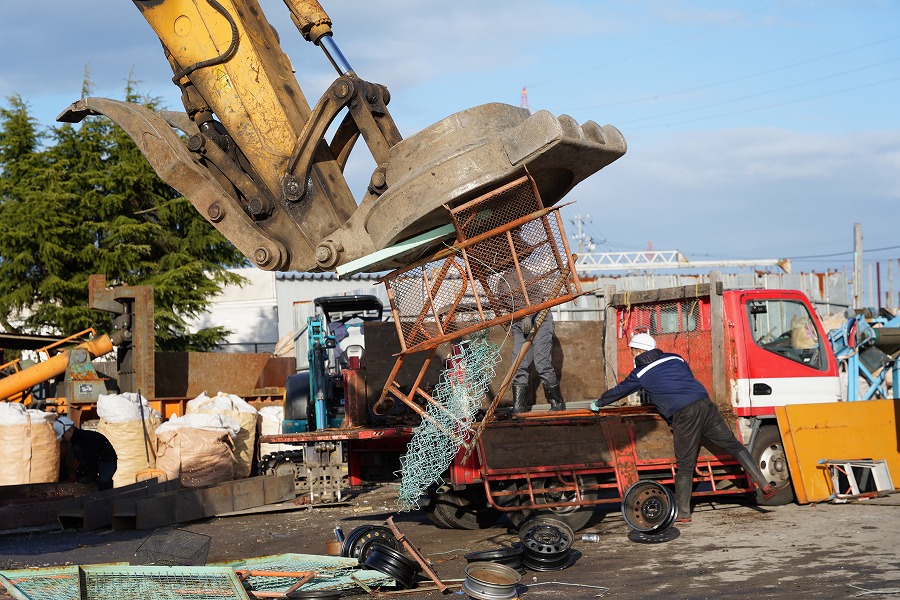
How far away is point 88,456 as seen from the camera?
1417 centimetres

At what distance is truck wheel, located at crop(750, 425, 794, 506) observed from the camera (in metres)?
10.1

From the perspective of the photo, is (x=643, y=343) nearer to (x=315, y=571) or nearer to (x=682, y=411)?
(x=682, y=411)

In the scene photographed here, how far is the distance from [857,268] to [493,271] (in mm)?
29671

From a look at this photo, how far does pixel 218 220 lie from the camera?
22.1 feet

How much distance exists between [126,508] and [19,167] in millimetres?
15397

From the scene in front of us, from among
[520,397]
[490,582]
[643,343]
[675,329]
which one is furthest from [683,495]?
[490,582]

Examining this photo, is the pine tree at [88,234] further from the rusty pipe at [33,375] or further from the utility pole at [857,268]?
the utility pole at [857,268]

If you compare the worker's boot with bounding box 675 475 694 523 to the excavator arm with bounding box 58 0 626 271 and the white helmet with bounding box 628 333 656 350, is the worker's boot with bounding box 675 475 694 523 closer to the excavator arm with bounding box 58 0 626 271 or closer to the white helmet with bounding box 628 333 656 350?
the white helmet with bounding box 628 333 656 350

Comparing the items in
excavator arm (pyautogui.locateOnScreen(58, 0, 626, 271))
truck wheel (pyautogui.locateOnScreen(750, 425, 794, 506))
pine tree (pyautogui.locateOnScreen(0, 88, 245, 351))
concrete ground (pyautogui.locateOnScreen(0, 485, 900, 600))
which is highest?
pine tree (pyautogui.locateOnScreen(0, 88, 245, 351))

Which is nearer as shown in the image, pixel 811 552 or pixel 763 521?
pixel 811 552

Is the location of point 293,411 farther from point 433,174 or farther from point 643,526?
point 433,174

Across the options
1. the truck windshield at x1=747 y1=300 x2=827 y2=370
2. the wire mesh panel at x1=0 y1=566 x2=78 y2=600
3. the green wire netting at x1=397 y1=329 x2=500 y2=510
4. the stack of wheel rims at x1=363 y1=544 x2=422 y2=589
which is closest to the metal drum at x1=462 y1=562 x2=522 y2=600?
the stack of wheel rims at x1=363 y1=544 x2=422 y2=589

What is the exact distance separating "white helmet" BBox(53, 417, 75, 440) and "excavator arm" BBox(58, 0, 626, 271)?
299 inches

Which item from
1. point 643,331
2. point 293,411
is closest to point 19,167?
point 293,411
